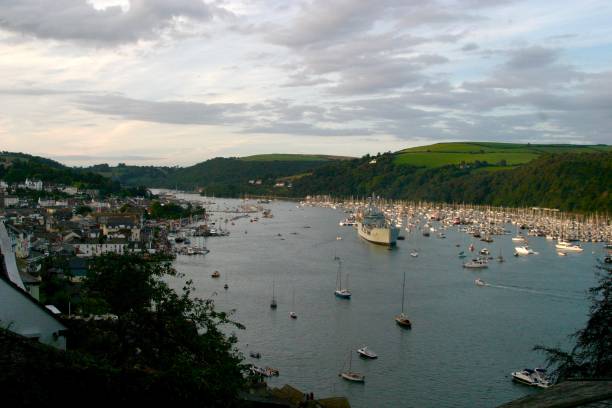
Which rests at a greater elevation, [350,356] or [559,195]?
[559,195]

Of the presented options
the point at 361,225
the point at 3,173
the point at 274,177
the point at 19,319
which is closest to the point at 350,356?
the point at 19,319

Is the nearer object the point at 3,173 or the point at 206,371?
the point at 206,371

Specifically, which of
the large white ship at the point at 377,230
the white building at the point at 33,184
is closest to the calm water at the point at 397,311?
the large white ship at the point at 377,230

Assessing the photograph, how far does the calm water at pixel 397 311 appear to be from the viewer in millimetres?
14352

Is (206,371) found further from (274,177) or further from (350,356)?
(274,177)

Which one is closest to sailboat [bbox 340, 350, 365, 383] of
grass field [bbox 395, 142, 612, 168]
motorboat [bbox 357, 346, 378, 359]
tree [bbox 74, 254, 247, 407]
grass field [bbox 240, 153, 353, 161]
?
motorboat [bbox 357, 346, 378, 359]

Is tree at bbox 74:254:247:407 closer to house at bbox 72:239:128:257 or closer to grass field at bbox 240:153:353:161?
house at bbox 72:239:128:257

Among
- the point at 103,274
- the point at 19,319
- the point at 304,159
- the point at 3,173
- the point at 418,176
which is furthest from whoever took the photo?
the point at 304,159

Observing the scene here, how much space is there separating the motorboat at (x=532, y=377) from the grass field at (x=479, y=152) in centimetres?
7932

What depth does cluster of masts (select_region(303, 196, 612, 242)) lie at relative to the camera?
50.2 m

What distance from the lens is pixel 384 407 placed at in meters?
13.0

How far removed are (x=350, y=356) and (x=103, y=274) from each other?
8208 millimetres

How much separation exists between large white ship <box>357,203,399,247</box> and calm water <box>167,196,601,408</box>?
3.00 m

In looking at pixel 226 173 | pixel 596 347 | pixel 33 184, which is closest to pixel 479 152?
pixel 226 173
